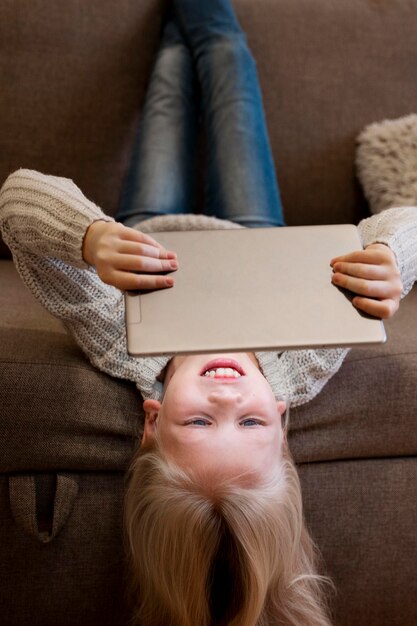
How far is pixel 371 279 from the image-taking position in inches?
34.5

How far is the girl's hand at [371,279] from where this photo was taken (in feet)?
2.81

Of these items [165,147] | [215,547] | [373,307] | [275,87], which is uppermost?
[275,87]

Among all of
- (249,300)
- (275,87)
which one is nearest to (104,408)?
(249,300)

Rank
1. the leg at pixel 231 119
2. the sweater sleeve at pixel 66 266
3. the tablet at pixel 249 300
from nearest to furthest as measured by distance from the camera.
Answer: the tablet at pixel 249 300 → the sweater sleeve at pixel 66 266 → the leg at pixel 231 119

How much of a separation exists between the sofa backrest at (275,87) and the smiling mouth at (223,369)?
594 mm

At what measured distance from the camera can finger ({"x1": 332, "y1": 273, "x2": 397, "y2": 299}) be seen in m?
0.86

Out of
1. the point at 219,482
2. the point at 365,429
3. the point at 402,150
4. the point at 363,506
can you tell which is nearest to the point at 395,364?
the point at 365,429

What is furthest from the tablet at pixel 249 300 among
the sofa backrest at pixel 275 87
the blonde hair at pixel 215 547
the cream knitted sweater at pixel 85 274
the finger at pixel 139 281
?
the sofa backrest at pixel 275 87

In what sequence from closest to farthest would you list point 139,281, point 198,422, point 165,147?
point 139,281 < point 198,422 < point 165,147

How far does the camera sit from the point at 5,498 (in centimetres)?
100

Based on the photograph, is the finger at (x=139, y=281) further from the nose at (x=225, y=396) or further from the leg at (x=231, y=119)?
the leg at (x=231, y=119)

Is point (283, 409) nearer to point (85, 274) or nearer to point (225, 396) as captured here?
point (225, 396)

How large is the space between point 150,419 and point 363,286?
0.39 m

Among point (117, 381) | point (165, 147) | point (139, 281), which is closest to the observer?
point (139, 281)
